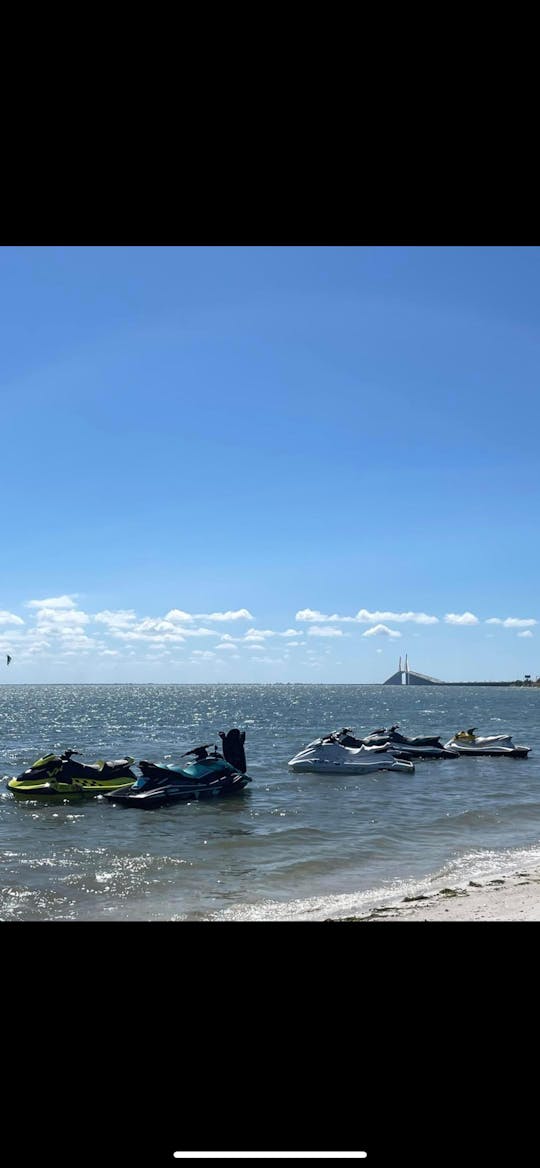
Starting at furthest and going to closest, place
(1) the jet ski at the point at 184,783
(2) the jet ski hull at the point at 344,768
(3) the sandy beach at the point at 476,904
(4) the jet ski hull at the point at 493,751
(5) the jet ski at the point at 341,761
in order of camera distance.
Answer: (4) the jet ski hull at the point at 493,751 → (5) the jet ski at the point at 341,761 → (2) the jet ski hull at the point at 344,768 → (1) the jet ski at the point at 184,783 → (3) the sandy beach at the point at 476,904

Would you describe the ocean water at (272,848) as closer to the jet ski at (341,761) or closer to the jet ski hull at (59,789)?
the jet ski hull at (59,789)

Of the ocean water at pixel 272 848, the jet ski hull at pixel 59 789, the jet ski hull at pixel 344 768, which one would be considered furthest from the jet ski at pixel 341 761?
the jet ski hull at pixel 59 789

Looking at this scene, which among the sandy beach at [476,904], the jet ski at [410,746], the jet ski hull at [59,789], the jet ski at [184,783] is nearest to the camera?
the sandy beach at [476,904]

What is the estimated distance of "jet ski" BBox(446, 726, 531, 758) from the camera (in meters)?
39.0

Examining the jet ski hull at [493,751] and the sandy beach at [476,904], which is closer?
the sandy beach at [476,904]

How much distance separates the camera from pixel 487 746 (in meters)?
40.2

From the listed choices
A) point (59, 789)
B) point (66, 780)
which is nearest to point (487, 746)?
point (66, 780)

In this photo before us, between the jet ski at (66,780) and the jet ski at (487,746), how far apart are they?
2268cm
